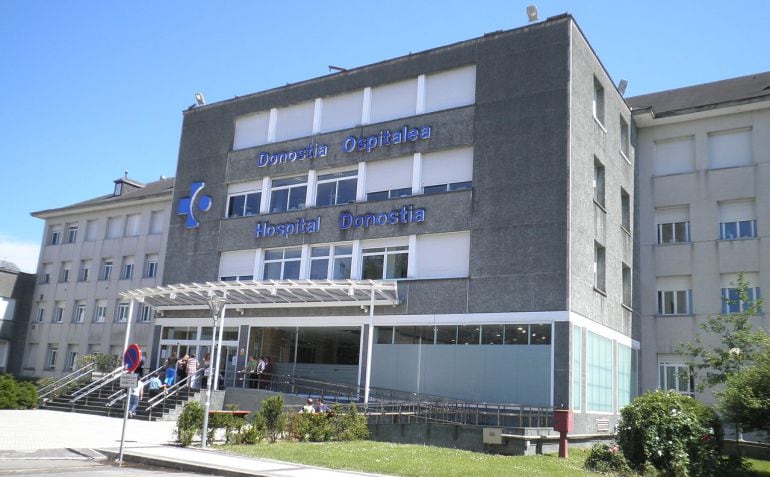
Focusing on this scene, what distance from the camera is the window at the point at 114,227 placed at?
149ft

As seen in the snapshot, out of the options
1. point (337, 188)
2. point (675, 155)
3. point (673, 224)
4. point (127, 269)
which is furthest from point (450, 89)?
point (127, 269)

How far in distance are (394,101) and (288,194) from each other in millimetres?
6166

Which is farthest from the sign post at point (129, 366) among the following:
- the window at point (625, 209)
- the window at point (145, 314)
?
the window at point (145, 314)

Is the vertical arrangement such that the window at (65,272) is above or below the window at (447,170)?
below

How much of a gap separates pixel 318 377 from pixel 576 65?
15.1 m

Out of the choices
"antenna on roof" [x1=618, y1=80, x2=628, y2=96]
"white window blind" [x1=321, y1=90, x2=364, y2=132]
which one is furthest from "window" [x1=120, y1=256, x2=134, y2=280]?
"antenna on roof" [x1=618, y1=80, x2=628, y2=96]

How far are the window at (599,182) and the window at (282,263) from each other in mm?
12014

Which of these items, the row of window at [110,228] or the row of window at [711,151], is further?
the row of window at [110,228]

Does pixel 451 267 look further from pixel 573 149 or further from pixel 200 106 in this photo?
pixel 200 106

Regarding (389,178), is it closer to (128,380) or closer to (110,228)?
(128,380)

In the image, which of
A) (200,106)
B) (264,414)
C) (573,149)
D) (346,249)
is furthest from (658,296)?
(200,106)

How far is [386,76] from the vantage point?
98.4 feet

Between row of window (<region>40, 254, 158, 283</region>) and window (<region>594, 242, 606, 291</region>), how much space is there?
25618mm

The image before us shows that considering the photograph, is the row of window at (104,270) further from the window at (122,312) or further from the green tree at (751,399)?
the green tree at (751,399)
